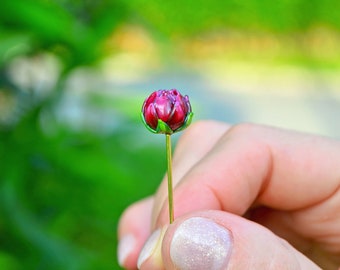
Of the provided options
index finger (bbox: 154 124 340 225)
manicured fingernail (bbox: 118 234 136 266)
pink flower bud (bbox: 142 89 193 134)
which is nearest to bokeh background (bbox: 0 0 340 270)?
manicured fingernail (bbox: 118 234 136 266)

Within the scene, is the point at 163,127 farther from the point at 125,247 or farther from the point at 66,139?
the point at 66,139

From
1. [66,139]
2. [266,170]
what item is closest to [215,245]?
[266,170]

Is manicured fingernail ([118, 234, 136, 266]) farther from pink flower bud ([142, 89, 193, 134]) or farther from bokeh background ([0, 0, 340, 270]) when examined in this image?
pink flower bud ([142, 89, 193, 134])

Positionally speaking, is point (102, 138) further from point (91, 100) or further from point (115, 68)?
point (115, 68)

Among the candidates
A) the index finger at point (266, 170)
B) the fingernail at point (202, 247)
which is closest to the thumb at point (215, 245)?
the fingernail at point (202, 247)

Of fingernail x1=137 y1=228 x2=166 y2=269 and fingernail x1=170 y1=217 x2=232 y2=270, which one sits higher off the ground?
fingernail x1=170 y1=217 x2=232 y2=270

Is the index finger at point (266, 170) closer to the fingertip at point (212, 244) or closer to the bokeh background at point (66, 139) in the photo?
the fingertip at point (212, 244)
